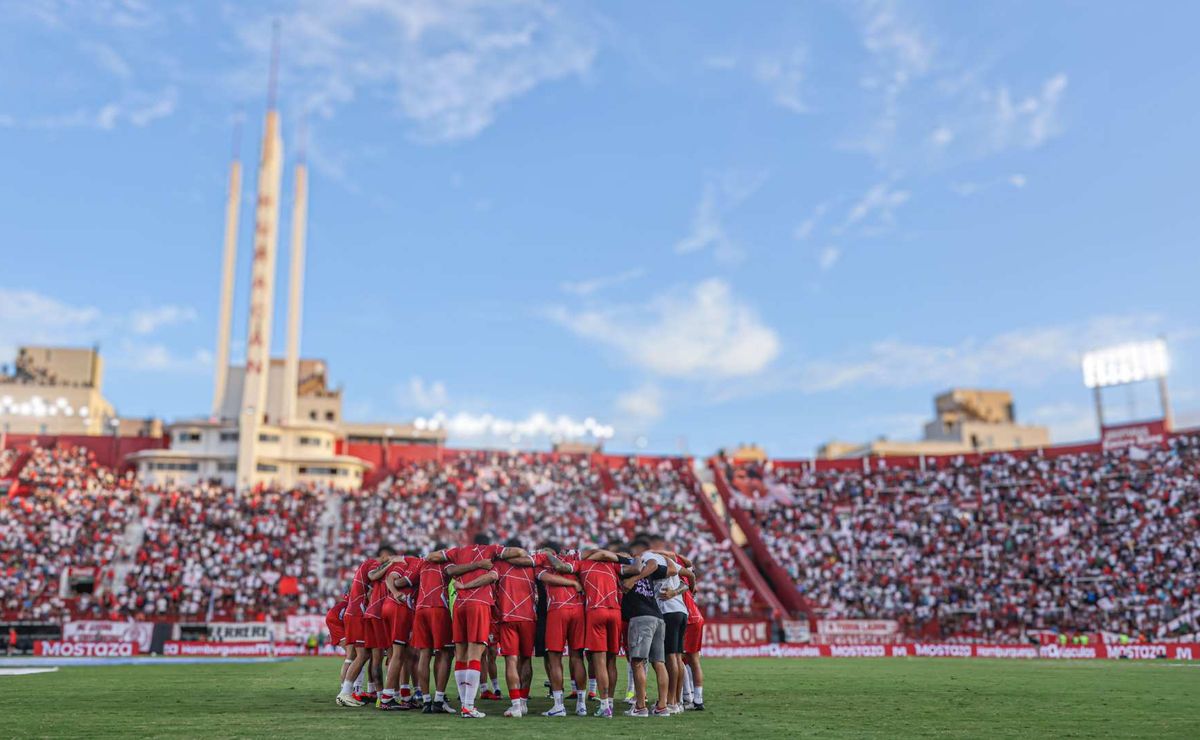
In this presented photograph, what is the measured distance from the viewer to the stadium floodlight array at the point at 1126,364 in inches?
2136

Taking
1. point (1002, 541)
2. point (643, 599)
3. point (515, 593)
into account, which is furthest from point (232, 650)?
point (1002, 541)

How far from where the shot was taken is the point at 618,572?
39.5 feet

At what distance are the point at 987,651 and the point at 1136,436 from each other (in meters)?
22.9

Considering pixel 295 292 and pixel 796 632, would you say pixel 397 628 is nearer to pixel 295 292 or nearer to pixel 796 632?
pixel 796 632

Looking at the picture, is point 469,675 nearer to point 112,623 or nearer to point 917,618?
point 112,623

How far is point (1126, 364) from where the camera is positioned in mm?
55438

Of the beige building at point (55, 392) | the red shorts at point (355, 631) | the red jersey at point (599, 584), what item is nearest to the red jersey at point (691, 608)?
the red jersey at point (599, 584)

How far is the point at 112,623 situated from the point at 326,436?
22083mm

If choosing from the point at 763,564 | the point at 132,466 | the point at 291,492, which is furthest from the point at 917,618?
the point at 132,466

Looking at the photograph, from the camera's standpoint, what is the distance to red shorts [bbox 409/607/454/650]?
39.0 feet

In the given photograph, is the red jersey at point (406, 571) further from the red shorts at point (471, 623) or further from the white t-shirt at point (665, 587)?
the white t-shirt at point (665, 587)

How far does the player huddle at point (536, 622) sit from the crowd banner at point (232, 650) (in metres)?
19.5

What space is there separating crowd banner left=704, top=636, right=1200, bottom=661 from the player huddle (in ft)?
71.8

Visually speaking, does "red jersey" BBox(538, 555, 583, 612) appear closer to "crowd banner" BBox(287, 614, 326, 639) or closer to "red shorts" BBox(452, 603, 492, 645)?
"red shorts" BBox(452, 603, 492, 645)
